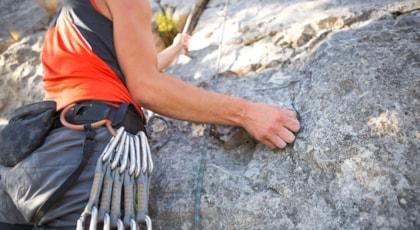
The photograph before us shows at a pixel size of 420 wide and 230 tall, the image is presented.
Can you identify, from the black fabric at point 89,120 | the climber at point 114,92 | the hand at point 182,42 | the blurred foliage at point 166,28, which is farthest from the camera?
the blurred foliage at point 166,28

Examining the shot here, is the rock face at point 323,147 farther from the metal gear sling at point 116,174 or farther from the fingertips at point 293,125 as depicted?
the metal gear sling at point 116,174

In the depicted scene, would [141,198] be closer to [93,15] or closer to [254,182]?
[254,182]

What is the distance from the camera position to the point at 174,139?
113 inches

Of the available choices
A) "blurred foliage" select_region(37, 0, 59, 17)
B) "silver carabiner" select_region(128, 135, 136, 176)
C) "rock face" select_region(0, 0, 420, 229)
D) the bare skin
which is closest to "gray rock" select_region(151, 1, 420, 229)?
"rock face" select_region(0, 0, 420, 229)

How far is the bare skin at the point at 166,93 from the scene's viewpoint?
2.31 metres

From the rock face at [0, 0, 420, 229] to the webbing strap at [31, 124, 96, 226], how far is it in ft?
1.87

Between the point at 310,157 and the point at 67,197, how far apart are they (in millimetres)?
1307

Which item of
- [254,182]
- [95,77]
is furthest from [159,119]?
[254,182]

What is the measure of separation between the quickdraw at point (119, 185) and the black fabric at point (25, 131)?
9 cm

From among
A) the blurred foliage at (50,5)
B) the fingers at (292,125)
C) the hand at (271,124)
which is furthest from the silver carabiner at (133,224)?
the blurred foliage at (50,5)

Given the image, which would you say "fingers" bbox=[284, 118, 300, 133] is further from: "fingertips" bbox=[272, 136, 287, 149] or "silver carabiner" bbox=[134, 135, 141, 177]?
"silver carabiner" bbox=[134, 135, 141, 177]

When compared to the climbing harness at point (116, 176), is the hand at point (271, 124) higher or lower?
lower

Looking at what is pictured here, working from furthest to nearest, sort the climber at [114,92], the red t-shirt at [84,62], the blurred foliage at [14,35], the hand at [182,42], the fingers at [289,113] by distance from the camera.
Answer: the blurred foliage at [14,35]
the hand at [182,42]
the fingers at [289,113]
the red t-shirt at [84,62]
the climber at [114,92]

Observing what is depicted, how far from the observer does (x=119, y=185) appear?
77.6 inches
